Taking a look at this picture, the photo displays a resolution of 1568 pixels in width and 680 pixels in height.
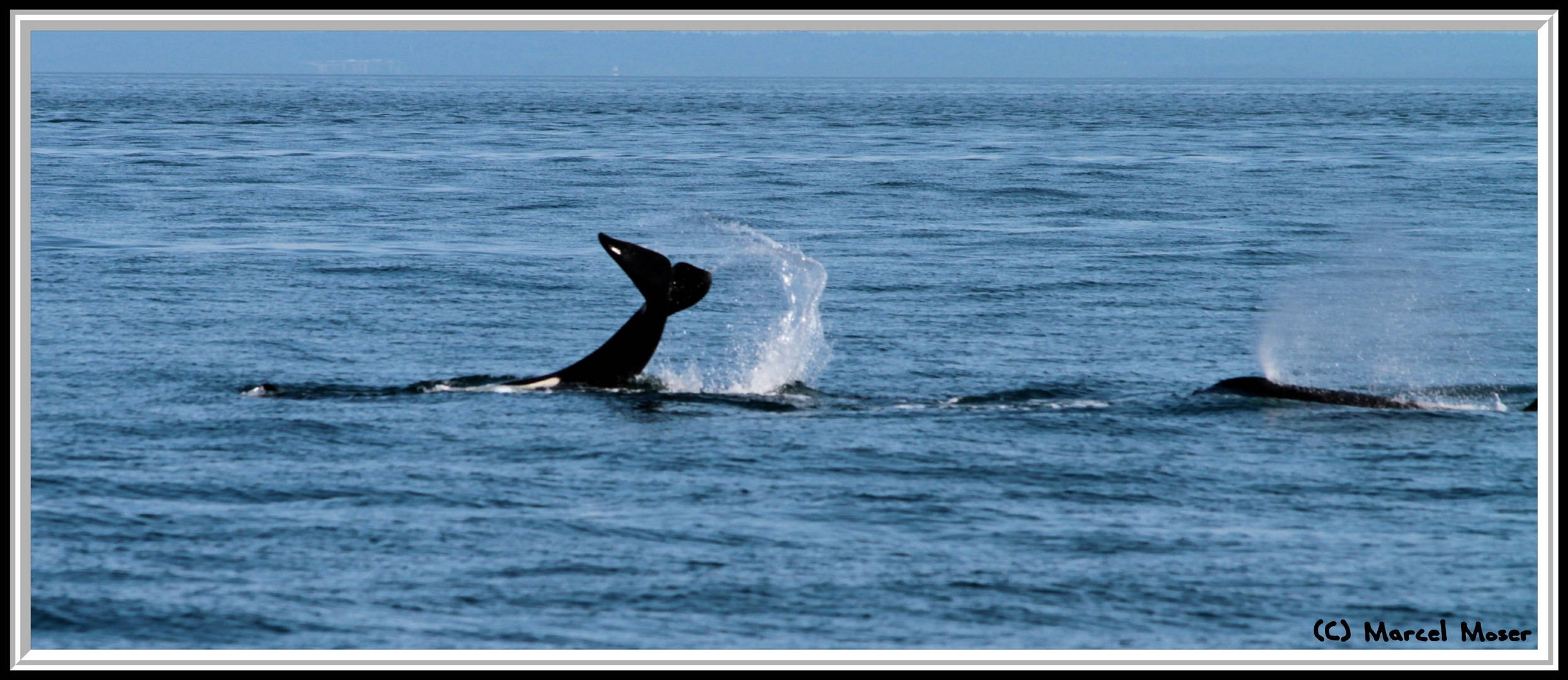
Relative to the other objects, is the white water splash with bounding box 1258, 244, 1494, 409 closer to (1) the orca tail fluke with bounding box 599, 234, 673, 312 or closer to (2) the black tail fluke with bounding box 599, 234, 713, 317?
(2) the black tail fluke with bounding box 599, 234, 713, 317

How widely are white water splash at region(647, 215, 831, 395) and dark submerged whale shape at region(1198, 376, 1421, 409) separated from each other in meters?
4.16

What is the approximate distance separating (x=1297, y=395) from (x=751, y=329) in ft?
25.3

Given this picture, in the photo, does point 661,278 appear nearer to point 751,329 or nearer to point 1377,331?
point 751,329

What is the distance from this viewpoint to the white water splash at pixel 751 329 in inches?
675

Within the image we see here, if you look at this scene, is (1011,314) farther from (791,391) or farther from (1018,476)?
(1018,476)

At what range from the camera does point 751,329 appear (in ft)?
69.3

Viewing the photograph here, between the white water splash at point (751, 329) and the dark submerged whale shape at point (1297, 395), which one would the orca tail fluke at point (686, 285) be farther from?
the dark submerged whale shape at point (1297, 395)

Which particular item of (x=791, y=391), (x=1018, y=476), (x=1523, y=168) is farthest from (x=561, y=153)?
(x=1018, y=476)

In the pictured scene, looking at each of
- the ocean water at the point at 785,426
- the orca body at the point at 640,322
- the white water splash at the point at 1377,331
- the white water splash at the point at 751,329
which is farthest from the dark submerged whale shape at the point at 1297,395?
the orca body at the point at 640,322

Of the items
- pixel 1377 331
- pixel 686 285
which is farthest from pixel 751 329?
pixel 1377 331

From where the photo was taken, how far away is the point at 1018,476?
41.4ft

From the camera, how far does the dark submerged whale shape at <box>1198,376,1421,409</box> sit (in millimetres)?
15328

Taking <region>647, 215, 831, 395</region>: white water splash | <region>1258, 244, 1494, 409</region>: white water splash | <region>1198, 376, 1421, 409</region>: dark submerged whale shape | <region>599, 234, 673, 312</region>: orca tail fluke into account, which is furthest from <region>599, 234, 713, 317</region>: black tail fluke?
<region>1258, 244, 1494, 409</region>: white water splash

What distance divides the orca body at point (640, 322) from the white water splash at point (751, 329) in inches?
20.6
